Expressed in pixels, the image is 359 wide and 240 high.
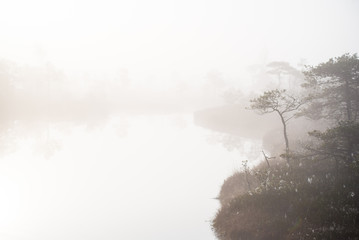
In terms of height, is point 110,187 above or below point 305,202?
above

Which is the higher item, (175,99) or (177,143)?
(175,99)

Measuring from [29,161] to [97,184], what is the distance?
39.9 feet

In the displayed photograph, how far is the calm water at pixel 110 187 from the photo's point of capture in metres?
15.4

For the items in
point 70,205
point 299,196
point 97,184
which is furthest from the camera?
point 97,184

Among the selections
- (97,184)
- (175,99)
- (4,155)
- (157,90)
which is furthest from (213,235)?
(157,90)

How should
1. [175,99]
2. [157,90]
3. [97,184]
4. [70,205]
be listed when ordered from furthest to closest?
[157,90], [175,99], [97,184], [70,205]

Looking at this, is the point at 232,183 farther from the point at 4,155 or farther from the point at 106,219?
the point at 4,155

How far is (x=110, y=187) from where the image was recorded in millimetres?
22062

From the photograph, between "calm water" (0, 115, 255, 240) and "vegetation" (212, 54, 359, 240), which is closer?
"vegetation" (212, 54, 359, 240)

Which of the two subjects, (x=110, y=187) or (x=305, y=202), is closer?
(x=305, y=202)

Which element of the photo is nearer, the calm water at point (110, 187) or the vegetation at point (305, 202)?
the vegetation at point (305, 202)

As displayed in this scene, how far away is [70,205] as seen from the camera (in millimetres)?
18469

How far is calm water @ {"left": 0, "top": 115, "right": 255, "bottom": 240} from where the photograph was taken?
50.6 feet

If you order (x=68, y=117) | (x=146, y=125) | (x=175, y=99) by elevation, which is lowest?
(x=146, y=125)
